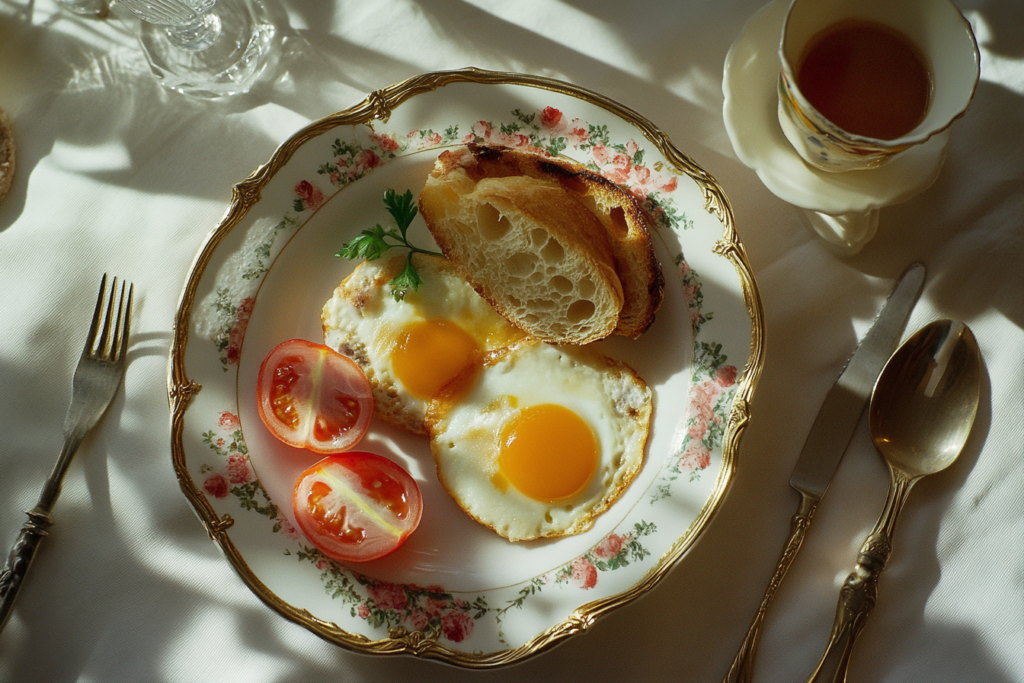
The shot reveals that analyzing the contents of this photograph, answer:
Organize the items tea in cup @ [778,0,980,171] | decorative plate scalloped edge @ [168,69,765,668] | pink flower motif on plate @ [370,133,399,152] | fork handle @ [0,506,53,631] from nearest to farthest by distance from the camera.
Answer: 1. tea in cup @ [778,0,980,171]
2. decorative plate scalloped edge @ [168,69,765,668]
3. fork handle @ [0,506,53,631]
4. pink flower motif on plate @ [370,133,399,152]

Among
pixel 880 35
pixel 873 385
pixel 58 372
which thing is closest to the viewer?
pixel 880 35

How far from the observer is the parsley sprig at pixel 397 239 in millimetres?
2129

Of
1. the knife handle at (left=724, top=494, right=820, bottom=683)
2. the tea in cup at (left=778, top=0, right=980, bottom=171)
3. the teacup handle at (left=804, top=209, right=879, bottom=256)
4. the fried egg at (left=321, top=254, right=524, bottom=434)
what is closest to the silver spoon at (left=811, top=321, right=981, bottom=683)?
the knife handle at (left=724, top=494, right=820, bottom=683)

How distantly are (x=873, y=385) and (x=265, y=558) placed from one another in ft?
6.33

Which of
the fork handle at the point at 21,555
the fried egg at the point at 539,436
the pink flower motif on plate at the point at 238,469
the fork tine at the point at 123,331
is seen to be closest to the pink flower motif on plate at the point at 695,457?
the fried egg at the point at 539,436

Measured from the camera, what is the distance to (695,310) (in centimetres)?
210

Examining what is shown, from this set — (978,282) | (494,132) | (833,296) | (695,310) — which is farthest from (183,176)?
(978,282)

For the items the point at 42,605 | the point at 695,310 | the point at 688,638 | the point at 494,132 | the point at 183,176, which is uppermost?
the point at 494,132

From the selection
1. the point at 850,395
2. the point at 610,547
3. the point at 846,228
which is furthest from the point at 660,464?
the point at 846,228

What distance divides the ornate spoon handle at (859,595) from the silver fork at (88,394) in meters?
2.39

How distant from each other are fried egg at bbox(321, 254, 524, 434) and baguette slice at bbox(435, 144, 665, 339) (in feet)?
1.11

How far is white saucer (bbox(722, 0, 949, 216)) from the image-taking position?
6.28 feet

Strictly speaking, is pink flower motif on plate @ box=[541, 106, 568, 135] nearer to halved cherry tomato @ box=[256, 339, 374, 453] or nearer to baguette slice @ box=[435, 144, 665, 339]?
baguette slice @ box=[435, 144, 665, 339]

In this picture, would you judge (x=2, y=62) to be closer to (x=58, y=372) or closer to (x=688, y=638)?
(x=58, y=372)
